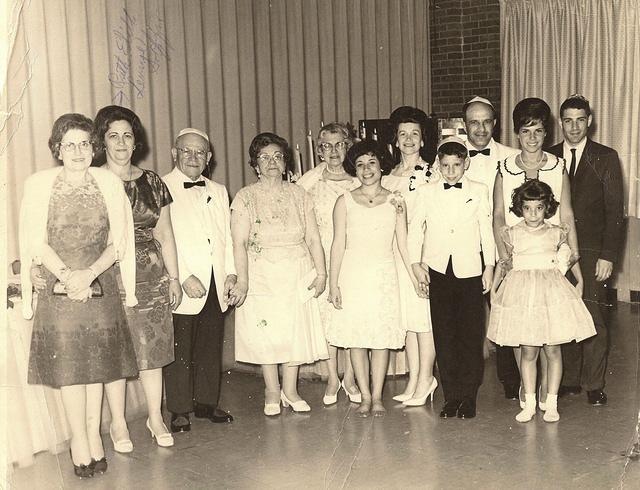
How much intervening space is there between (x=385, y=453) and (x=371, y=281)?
95 centimetres

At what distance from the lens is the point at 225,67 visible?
7.79m

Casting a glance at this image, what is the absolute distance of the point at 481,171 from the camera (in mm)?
4891

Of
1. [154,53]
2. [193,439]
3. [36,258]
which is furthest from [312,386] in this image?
[154,53]

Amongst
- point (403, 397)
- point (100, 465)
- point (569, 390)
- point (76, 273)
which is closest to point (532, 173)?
point (569, 390)

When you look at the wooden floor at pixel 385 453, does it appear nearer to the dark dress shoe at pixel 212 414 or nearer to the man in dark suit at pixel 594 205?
the dark dress shoe at pixel 212 414

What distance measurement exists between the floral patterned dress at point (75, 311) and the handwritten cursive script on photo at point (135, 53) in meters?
3.17

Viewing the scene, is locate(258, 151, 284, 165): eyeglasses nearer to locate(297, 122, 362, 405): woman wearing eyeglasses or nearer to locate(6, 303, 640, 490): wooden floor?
locate(297, 122, 362, 405): woman wearing eyeglasses

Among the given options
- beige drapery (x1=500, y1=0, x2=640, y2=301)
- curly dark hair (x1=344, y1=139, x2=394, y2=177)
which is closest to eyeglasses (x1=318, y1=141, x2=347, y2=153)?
curly dark hair (x1=344, y1=139, x2=394, y2=177)

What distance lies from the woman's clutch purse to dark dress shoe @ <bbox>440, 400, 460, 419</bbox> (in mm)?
2026

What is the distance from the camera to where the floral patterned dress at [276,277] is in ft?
15.4

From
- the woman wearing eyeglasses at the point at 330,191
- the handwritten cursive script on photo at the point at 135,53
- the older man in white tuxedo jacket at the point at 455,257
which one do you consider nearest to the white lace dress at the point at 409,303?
the older man in white tuxedo jacket at the point at 455,257

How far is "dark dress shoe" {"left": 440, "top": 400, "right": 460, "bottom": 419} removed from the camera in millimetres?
4734

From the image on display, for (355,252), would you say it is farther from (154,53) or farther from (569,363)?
(154,53)

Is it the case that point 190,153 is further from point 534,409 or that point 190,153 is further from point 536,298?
point 534,409
